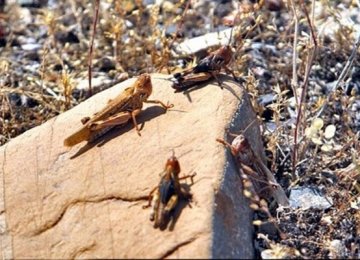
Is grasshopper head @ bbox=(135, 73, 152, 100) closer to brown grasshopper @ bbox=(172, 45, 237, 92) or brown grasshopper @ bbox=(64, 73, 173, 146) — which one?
brown grasshopper @ bbox=(64, 73, 173, 146)

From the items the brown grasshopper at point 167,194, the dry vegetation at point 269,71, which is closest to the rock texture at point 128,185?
the brown grasshopper at point 167,194

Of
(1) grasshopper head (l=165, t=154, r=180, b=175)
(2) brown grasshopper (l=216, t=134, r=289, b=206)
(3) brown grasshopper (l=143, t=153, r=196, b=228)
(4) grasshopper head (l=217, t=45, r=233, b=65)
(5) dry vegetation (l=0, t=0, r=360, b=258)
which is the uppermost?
(4) grasshopper head (l=217, t=45, r=233, b=65)

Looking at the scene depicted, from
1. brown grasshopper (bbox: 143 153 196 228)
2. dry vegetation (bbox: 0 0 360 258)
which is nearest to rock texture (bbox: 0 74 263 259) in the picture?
brown grasshopper (bbox: 143 153 196 228)

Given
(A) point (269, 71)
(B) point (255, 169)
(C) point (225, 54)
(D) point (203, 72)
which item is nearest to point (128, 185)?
(B) point (255, 169)

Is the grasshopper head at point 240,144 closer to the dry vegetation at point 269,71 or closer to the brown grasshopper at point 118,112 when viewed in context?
the dry vegetation at point 269,71

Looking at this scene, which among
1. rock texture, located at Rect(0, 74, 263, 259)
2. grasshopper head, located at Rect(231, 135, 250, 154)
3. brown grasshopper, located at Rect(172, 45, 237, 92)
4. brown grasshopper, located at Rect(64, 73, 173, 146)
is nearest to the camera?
rock texture, located at Rect(0, 74, 263, 259)

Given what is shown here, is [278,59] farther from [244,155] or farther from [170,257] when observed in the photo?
[170,257]
